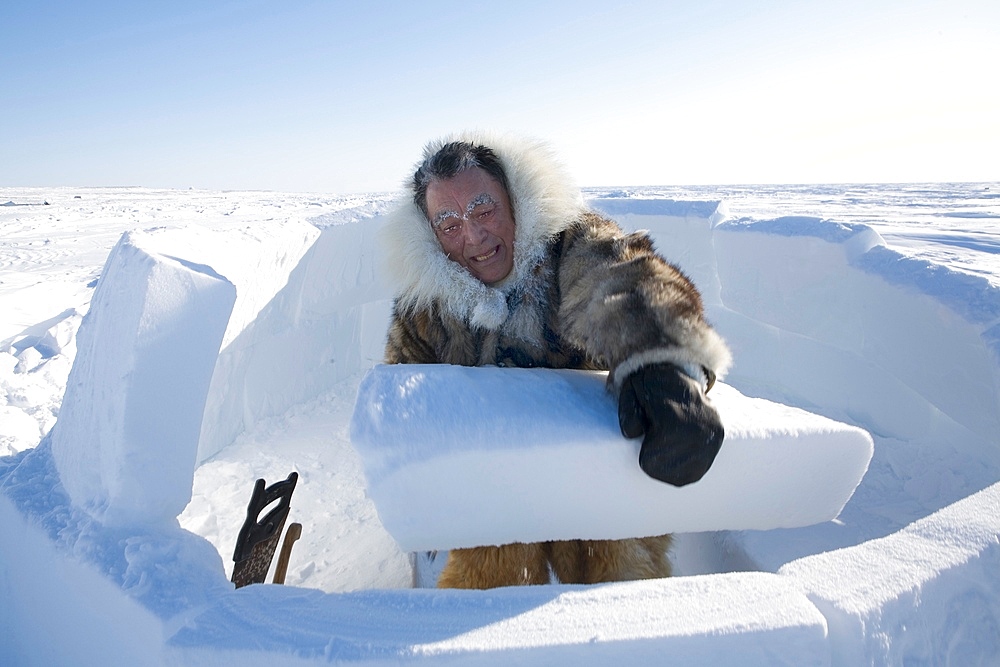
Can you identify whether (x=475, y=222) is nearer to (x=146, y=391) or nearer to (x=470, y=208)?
(x=470, y=208)

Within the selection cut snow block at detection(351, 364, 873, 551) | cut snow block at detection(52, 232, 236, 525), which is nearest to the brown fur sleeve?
cut snow block at detection(351, 364, 873, 551)

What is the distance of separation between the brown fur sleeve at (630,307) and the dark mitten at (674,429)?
0.10 m

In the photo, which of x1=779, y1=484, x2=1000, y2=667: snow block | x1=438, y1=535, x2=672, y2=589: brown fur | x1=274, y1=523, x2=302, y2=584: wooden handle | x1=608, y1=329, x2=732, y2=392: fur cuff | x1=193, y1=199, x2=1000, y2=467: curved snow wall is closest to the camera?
x1=779, y1=484, x2=1000, y2=667: snow block

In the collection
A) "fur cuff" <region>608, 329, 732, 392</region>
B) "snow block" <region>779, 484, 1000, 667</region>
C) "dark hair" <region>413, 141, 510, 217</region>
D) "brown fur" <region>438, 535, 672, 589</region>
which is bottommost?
"brown fur" <region>438, 535, 672, 589</region>

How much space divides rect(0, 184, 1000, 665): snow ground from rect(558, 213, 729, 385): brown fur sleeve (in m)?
0.43

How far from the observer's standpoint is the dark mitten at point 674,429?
3.04 feet

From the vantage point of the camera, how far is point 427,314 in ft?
6.09

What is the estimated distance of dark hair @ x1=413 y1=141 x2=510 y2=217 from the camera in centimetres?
181

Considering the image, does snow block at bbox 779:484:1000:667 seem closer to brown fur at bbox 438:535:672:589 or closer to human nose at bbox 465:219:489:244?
brown fur at bbox 438:535:672:589

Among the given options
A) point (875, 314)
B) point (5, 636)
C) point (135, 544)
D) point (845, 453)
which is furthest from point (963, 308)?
point (5, 636)

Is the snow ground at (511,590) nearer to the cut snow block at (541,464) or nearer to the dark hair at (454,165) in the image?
the cut snow block at (541,464)

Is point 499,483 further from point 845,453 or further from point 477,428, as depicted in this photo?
point 845,453

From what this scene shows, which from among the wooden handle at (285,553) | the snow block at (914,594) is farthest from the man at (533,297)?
the wooden handle at (285,553)

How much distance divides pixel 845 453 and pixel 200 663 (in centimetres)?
126
